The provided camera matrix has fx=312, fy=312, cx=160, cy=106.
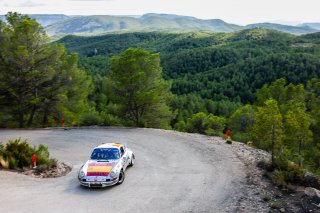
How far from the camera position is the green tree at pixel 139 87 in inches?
1248

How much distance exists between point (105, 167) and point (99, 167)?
0.94 feet

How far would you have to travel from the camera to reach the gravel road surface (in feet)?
40.6

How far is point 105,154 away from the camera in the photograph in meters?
16.2

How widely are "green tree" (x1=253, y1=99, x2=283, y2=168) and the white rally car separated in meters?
7.06

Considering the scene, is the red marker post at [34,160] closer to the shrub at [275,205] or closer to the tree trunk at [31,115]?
the shrub at [275,205]

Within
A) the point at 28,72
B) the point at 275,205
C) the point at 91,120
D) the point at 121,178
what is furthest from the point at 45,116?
the point at 275,205

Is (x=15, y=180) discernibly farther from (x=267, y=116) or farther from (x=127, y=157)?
(x=267, y=116)

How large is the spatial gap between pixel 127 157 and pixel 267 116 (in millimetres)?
7723

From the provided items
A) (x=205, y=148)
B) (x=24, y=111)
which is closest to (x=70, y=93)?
(x=24, y=111)

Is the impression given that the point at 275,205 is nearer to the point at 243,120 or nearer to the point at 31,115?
the point at 31,115

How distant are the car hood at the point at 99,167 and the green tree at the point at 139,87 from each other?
50.1 ft

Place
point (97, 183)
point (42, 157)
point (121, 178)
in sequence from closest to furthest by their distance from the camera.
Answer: point (97, 183)
point (121, 178)
point (42, 157)

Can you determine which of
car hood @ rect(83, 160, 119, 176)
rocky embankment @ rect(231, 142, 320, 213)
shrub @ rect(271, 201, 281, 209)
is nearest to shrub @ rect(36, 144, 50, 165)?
car hood @ rect(83, 160, 119, 176)

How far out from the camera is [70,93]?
3884 centimetres
